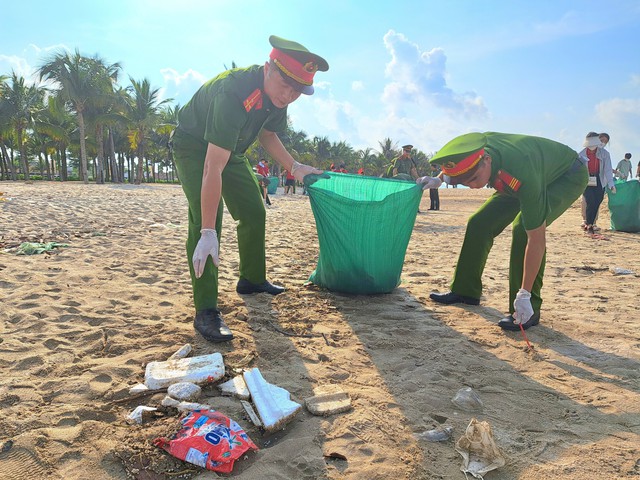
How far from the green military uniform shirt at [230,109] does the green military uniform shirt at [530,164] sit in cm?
125

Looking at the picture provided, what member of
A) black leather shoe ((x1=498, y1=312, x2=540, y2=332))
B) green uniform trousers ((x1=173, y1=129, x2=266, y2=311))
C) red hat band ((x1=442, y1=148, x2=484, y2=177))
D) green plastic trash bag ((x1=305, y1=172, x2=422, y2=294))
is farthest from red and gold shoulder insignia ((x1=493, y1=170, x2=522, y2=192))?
green uniform trousers ((x1=173, y1=129, x2=266, y2=311))

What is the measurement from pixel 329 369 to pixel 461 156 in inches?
47.9

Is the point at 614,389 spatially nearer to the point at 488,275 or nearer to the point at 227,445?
the point at 227,445

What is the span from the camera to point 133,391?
165cm

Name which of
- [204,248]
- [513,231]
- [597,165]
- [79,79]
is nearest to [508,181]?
[513,231]

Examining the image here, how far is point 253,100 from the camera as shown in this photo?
2.19 m

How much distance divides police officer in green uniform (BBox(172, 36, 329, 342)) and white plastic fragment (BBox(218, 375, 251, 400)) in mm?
424

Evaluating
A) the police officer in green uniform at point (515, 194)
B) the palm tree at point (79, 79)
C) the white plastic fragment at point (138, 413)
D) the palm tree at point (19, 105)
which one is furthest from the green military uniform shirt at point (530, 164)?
the palm tree at point (19, 105)

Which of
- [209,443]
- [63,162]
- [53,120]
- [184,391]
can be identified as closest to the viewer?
[209,443]

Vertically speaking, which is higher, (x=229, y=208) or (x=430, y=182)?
(x=430, y=182)

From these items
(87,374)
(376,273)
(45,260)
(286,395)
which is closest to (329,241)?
(376,273)

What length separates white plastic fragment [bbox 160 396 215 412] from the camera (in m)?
1.55

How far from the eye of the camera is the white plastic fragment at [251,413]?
1501 millimetres

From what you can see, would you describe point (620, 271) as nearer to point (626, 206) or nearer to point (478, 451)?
point (478, 451)
